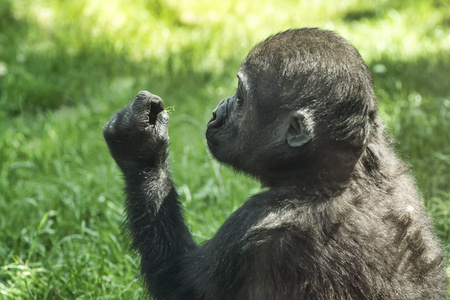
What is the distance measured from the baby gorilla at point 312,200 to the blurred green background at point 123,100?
942 mm

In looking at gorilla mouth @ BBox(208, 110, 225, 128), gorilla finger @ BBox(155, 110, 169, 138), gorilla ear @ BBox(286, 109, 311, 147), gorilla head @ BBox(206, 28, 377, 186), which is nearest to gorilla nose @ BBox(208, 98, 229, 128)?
gorilla mouth @ BBox(208, 110, 225, 128)

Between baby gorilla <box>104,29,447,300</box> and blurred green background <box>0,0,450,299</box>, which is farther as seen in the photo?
blurred green background <box>0,0,450,299</box>

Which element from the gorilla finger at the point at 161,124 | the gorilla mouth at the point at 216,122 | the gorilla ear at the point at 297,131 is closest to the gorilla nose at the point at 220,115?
the gorilla mouth at the point at 216,122

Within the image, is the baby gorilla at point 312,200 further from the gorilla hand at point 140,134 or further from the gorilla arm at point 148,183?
the gorilla hand at point 140,134

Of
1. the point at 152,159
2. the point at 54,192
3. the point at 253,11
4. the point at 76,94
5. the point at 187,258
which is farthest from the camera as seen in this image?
the point at 253,11

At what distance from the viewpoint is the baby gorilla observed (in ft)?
10.3

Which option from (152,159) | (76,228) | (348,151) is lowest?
(76,228)

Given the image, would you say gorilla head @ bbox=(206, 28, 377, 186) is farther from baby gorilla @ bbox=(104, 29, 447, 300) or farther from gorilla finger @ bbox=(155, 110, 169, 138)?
gorilla finger @ bbox=(155, 110, 169, 138)

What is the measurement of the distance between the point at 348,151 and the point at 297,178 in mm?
317

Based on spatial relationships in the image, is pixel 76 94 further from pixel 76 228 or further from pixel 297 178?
pixel 297 178

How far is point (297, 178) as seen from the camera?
3387 mm

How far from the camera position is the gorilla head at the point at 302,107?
Result: 3205mm

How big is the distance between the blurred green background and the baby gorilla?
94 cm

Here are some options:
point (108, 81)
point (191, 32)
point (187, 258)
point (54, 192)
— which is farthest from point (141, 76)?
point (187, 258)
